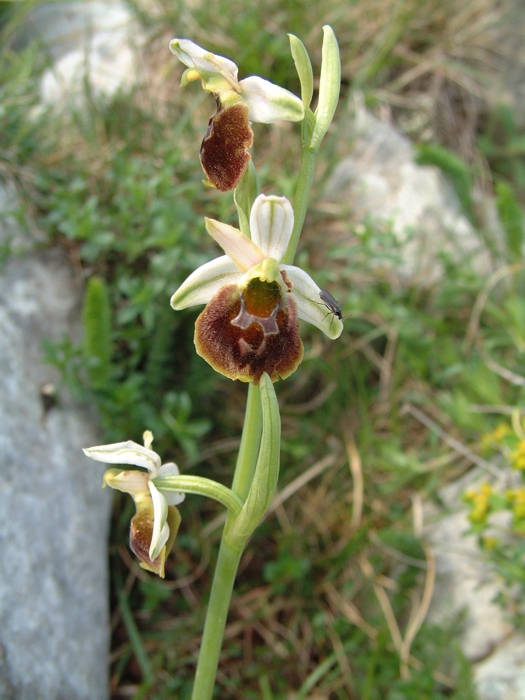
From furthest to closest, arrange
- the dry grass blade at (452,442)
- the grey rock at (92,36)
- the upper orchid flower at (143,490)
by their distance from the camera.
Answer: the grey rock at (92,36) < the dry grass blade at (452,442) < the upper orchid flower at (143,490)

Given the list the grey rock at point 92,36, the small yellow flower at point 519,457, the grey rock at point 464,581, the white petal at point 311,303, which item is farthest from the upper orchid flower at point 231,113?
the grey rock at point 92,36

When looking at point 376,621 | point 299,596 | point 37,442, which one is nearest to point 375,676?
point 376,621

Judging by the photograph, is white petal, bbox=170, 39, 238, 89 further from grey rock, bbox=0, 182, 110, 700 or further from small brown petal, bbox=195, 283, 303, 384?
grey rock, bbox=0, 182, 110, 700

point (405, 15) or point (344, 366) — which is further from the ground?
point (405, 15)

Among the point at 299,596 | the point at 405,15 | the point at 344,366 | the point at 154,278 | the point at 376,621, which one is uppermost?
the point at 405,15

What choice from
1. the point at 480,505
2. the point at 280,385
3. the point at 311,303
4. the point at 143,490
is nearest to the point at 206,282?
the point at 311,303

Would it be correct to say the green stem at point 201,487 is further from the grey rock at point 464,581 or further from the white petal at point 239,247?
the grey rock at point 464,581

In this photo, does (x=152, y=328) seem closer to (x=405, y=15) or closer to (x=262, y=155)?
(x=262, y=155)
